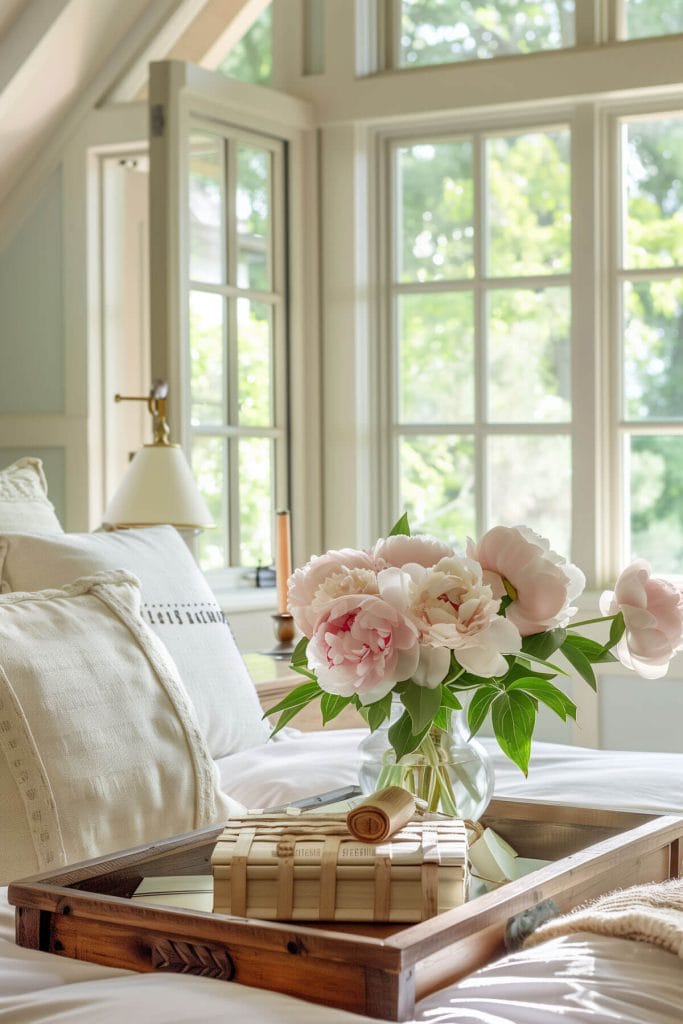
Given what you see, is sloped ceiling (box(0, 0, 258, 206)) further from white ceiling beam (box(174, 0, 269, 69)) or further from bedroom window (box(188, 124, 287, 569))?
bedroom window (box(188, 124, 287, 569))

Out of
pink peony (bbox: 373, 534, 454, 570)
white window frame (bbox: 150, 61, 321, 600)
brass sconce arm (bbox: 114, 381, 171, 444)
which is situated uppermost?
white window frame (bbox: 150, 61, 321, 600)

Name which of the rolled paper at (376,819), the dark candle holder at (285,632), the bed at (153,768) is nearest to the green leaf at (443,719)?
the rolled paper at (376,819)

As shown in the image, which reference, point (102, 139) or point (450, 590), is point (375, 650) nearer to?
point (450, 590)

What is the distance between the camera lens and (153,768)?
1747 mm

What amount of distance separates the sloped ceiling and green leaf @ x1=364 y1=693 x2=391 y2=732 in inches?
129

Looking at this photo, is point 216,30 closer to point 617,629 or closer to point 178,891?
point 617,629

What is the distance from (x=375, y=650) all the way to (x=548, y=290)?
314 cm

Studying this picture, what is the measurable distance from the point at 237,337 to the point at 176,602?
82.6 inches

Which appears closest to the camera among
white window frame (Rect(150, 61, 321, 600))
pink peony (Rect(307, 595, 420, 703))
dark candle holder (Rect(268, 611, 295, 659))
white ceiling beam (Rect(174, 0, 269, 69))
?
pink peony (Rect(307, 595, 420, 703))

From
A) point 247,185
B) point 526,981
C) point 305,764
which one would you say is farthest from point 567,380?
point 526,981

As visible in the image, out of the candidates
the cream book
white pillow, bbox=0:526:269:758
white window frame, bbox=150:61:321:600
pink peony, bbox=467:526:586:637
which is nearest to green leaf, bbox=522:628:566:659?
pink peony, bbox=467:526:586:637

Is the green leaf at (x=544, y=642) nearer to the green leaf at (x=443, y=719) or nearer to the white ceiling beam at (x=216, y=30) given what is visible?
the green leaf at (x=443, y=719)

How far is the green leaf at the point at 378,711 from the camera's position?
149cm

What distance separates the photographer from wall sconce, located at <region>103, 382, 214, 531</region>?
11.2 ft
